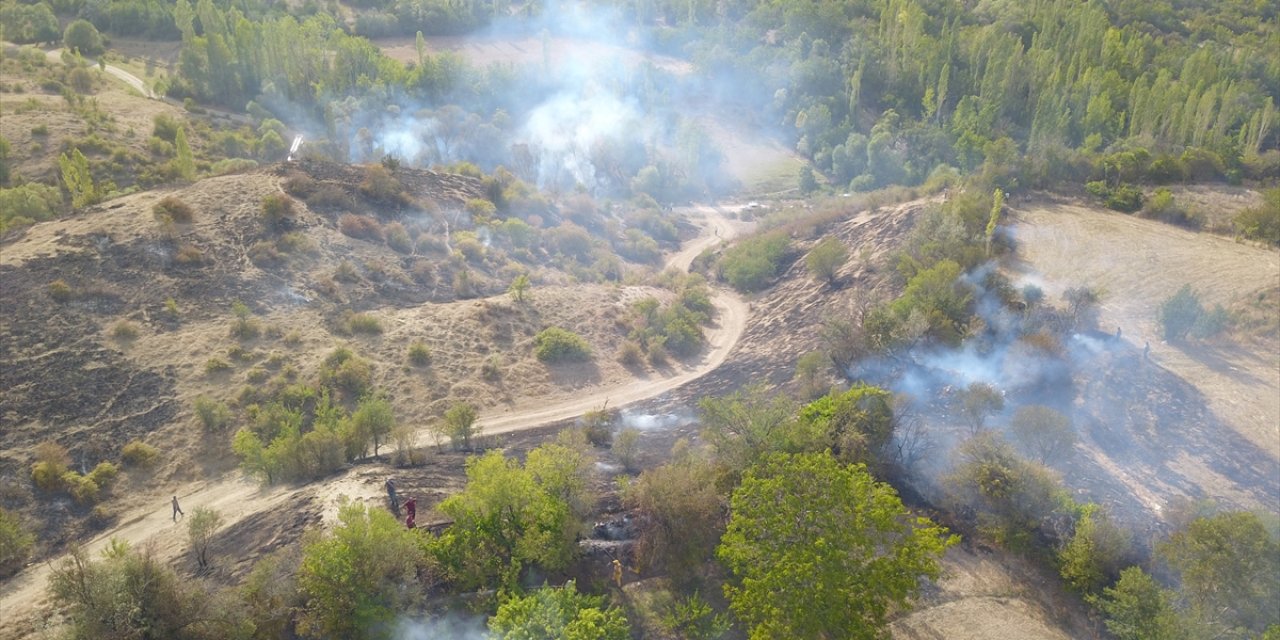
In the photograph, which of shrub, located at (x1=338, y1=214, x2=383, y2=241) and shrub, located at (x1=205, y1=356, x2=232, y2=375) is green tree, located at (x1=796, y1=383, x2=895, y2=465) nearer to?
shrub, located at (x1=205, y1=356, x2=232, y2=375)

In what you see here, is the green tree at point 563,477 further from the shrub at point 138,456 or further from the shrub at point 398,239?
the shrub at point 398,239

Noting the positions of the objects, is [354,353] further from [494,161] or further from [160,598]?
[494,161]

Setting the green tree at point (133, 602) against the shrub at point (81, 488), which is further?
the shrub at point (81, 488)

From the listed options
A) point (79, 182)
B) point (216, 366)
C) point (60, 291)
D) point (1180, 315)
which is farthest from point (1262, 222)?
point (79, 182)

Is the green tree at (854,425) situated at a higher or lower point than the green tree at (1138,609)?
higher

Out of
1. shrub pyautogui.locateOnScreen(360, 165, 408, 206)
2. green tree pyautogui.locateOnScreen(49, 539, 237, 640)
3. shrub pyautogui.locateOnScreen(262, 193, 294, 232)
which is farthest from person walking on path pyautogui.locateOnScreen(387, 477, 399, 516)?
shrub pyautogui.locateOnScreen(360, 165, 408, 206)

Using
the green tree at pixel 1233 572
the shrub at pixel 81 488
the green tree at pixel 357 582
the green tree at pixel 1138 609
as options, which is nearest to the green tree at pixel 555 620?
the green tree at pixel 357 582
